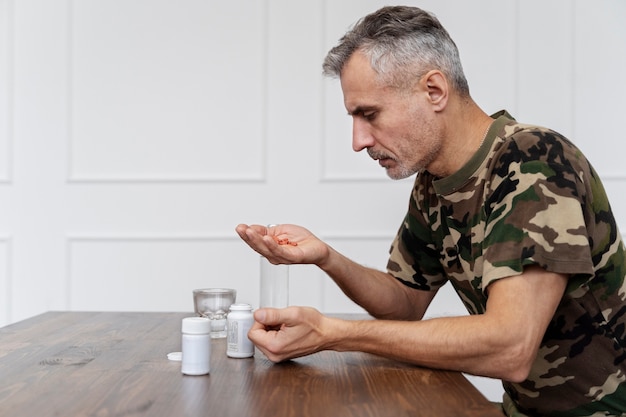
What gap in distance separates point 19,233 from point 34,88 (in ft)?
2.00

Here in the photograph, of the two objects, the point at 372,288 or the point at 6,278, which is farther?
the point at 6,278

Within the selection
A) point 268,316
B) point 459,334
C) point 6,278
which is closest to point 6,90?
point 6,278

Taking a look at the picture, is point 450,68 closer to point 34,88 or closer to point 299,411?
point 299,411

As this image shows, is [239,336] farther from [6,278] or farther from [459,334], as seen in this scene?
[6,278]

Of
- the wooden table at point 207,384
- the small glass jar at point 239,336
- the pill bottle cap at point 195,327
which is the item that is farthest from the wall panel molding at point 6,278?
the pill bottle cap at point 195,327

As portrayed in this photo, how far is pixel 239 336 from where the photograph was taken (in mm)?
1384

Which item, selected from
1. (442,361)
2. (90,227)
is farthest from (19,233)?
(442,361)

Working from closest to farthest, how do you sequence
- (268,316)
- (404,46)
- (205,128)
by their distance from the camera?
(268,316)
(404,46)
(205,128)

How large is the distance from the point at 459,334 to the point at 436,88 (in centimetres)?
55

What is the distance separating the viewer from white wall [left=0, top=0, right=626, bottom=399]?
3051 millimetres

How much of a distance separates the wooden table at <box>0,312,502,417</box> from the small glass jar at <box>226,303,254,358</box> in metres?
0.02

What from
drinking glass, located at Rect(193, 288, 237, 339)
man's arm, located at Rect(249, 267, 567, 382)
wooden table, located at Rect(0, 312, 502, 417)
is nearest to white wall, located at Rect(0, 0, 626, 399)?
drinking glass, located at Rect(193, 288, 237, 339)

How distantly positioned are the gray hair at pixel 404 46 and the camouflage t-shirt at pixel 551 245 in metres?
0.18

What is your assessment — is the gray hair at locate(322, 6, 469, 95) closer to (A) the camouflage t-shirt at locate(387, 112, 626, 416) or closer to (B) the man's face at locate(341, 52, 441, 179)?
(B) the man's face at locate(341, 52, 441, 179)
